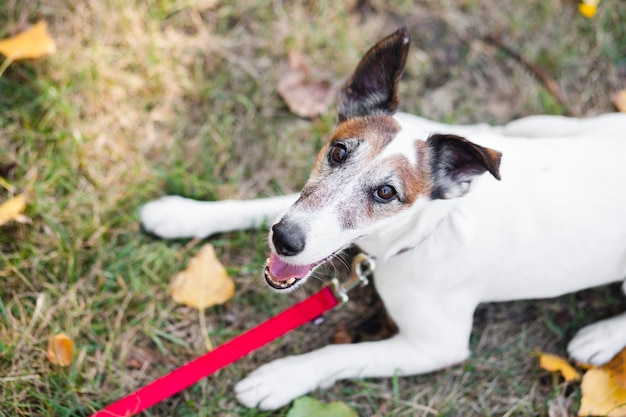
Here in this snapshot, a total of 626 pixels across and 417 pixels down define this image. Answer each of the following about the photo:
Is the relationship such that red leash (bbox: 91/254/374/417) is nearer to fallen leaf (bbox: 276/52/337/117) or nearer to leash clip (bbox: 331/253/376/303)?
leash clip (bbox: 331/253/376/303)

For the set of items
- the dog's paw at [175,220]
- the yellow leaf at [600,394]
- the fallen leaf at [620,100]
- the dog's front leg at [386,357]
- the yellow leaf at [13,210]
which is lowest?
the yellow leaf at [600,394]

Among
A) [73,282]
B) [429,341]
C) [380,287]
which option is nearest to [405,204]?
[380,287]

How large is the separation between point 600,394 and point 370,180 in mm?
2142

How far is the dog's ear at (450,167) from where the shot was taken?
115 inches

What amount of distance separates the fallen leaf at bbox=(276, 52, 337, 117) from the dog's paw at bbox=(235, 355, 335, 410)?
1.92m

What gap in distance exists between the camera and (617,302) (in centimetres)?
424

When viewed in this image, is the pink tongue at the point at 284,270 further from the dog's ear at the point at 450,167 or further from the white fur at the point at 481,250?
the dog's ear at the point at 450,167

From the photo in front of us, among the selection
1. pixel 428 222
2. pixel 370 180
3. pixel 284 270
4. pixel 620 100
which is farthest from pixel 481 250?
pixel 620 100

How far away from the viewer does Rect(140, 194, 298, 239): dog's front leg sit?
3.99 metres

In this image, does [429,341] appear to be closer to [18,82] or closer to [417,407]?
[417,407]

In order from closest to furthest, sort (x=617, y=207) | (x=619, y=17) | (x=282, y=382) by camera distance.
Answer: (x=617, y=207), (x=282, y=382), (x=619, y=17)

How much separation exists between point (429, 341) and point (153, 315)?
1.69 meters

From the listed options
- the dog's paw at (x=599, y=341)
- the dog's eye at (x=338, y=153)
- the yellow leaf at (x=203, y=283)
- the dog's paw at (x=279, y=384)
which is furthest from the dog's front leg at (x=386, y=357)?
the dog's eye at (x=338, y=153)

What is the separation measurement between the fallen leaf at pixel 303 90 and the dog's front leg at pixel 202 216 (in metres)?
0.90
